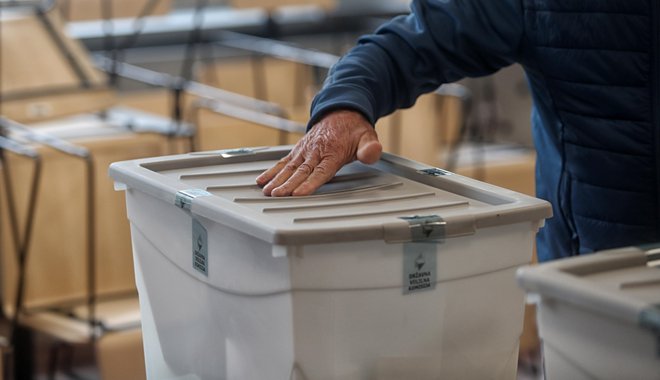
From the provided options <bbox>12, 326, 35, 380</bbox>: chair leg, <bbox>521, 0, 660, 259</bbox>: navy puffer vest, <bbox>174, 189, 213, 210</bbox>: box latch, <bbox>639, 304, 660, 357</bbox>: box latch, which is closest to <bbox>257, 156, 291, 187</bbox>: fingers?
<bbox>174, 189, 213, 210</bbox>: box latch

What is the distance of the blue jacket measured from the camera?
1.42m

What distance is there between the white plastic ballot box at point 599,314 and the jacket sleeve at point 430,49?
510 millimetres

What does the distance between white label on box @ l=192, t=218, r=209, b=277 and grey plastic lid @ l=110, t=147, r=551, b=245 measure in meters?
0.03

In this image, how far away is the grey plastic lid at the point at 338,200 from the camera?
111cm

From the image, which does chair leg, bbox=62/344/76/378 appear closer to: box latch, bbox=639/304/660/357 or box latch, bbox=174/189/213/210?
box latch, bbox=174/189/213/210

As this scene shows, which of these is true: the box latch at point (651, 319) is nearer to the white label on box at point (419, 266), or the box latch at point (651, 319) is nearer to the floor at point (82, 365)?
the white label on box at point (419, 266)

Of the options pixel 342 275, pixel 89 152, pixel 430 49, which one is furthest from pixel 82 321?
pixel 342 275

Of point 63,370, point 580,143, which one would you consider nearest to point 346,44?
point 63,370

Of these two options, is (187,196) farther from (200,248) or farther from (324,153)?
(324,153)

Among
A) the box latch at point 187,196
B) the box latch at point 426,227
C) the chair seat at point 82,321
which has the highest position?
the box latch at point 187,196

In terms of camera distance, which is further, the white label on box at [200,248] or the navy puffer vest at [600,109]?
the navy puffer vest at [600,109]

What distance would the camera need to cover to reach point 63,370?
129 inches

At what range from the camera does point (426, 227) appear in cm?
113

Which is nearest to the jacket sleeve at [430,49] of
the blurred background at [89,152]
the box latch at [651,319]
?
the box latch at [651,319]
